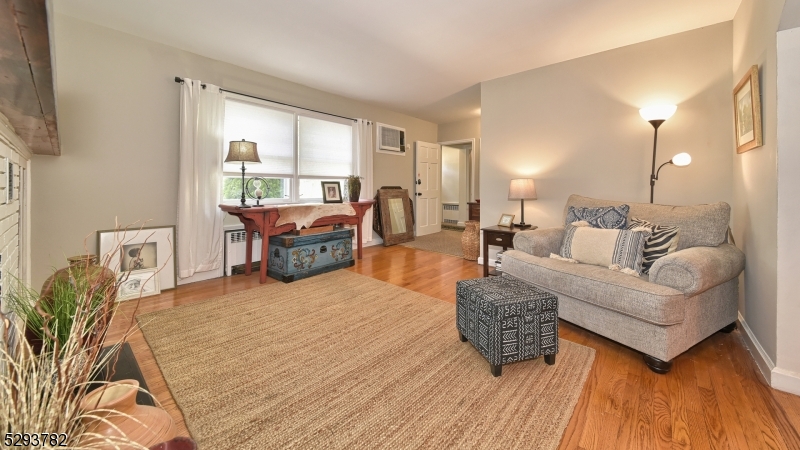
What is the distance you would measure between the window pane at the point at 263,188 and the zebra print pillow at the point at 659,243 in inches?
136

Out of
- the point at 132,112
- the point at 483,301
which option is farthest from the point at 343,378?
the point at 132,112

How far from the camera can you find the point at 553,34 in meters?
2.72

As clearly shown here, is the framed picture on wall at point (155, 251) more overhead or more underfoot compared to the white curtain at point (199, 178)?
more underfoot

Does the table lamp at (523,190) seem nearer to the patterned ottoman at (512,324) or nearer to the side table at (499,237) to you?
the side table at (499,237)

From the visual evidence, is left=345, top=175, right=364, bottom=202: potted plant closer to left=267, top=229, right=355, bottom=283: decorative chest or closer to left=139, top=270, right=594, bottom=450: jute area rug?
left=267, top=229, right=355, bottom=283: decorative chest

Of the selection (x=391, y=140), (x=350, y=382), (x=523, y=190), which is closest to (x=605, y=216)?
(x=523, y=190)

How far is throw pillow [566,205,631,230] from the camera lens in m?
2.30

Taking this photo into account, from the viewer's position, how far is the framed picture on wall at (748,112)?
1.81 m

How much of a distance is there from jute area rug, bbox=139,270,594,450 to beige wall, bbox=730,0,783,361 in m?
0.95

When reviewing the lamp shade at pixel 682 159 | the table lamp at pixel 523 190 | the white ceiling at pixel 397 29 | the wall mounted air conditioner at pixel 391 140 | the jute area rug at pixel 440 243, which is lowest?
the jute area rug at pixel 440 243

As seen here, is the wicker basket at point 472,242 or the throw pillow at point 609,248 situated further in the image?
the wicker basket at point 472,242

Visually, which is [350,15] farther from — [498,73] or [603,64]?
[603,64]

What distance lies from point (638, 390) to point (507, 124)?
3009 mm

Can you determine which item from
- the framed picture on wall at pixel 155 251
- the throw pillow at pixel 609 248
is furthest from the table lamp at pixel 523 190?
the framed picture on wall at pixel 155 251
